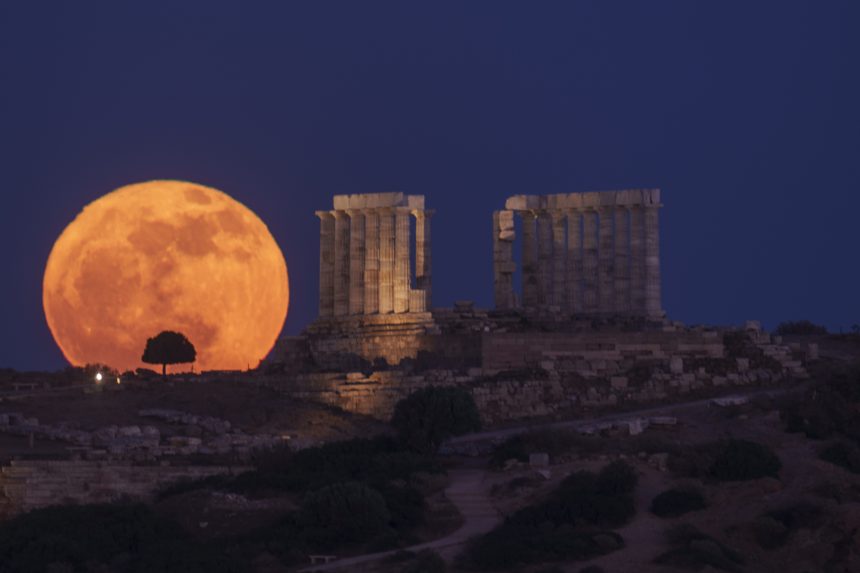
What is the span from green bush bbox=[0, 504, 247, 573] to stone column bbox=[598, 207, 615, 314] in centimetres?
3140

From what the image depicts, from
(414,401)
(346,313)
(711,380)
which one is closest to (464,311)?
(346,313)

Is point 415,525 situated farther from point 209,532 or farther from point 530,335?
point 530,335

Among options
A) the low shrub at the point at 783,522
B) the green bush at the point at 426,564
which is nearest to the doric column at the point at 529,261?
the low shrub at the point at 783,522

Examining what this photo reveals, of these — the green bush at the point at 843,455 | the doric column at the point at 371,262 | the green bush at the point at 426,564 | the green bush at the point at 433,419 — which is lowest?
the green bush at the point at 426,564

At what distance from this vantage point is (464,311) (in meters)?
74.2

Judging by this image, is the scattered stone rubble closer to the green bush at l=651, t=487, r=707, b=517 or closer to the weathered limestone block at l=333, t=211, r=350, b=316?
the green bush at l=651, t=487, r=707, b=517

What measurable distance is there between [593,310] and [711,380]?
14002 millimetres

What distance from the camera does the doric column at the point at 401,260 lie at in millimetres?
73625

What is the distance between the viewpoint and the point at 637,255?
78.3 meters

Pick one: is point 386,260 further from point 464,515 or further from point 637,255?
point 464,515

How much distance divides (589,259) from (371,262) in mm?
9170

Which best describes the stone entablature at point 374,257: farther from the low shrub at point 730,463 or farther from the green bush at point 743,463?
the green bush at point 743,463

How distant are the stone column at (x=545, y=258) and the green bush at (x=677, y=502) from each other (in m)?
29.8

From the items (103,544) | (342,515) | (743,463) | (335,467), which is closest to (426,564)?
(342,515)
